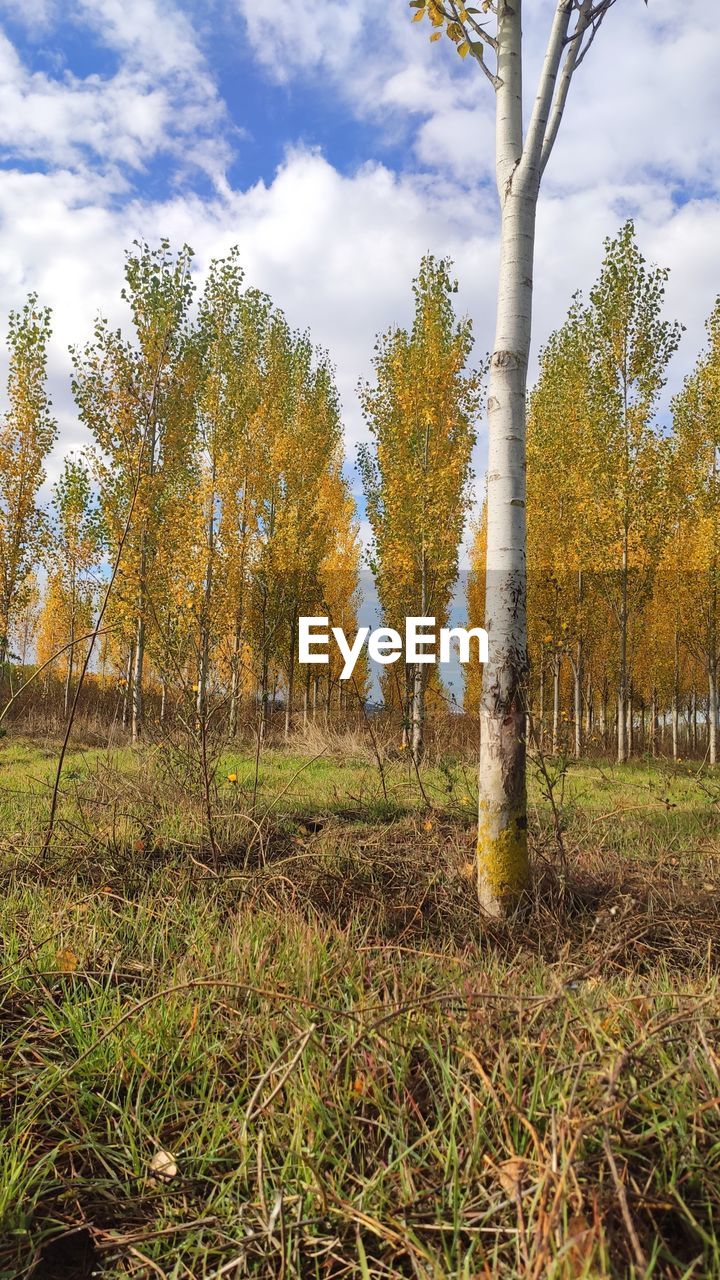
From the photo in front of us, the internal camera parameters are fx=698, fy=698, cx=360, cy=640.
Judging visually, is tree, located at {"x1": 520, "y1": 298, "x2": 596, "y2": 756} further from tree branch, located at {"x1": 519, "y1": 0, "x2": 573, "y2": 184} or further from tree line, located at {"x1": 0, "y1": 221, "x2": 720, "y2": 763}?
tree branch, located at {"x1": 519, "y1": 0, "x2": 573, "y2": 184}

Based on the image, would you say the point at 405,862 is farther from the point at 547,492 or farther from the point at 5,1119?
the point at 547,492

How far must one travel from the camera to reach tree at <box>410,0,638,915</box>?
338 centimetres

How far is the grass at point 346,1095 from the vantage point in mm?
1339

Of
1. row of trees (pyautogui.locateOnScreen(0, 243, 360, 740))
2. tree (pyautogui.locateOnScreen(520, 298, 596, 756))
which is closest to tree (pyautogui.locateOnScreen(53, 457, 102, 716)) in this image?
row of trees (pyautogui.locateOnScreen(0, 243, 360, 740))

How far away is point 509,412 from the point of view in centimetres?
350

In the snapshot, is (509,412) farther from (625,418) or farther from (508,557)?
(625,418)

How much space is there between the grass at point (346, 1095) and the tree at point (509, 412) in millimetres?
366

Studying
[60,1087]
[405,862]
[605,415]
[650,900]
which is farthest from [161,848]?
[605,415]

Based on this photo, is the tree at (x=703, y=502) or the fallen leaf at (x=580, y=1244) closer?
the fallen leaf at (x=580, y=1244)

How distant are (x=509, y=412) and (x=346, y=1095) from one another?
9.80 feet

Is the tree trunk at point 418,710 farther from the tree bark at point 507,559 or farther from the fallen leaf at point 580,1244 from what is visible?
the fallen leaf at point 580,1244

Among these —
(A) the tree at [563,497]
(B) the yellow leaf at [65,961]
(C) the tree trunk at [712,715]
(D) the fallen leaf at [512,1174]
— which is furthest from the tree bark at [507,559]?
(C) the tree trunk at [712,715]

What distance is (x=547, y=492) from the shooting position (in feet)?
67.5

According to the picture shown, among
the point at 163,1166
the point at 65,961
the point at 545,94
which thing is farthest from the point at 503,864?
the point at 545,94
